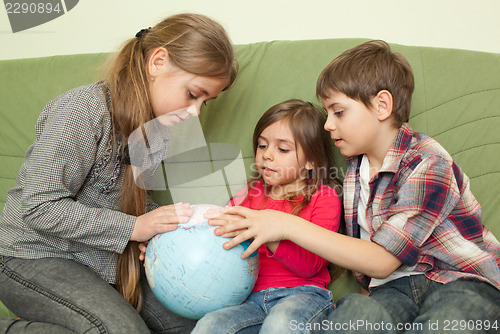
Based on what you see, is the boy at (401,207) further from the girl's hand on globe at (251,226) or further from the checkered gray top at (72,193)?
the checkered gray top at (72,193)

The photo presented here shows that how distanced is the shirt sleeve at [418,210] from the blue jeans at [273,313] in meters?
0.29

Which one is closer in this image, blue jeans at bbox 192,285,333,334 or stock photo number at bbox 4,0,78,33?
blue jeans at bbox 192,285,333,334

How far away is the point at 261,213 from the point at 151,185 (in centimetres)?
57

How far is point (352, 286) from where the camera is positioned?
1638 mm

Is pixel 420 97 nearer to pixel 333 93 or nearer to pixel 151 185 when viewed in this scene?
pixel 333 93

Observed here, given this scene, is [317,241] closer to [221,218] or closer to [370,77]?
[221,218]

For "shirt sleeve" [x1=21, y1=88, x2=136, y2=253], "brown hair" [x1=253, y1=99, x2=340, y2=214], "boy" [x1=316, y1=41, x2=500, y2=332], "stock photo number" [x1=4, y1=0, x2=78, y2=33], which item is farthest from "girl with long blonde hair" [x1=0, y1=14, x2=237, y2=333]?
"stock photo number" [x1=4, y1=0, x2=78, y2=33]

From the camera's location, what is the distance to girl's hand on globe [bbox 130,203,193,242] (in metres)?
1.31

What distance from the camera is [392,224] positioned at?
1.30m

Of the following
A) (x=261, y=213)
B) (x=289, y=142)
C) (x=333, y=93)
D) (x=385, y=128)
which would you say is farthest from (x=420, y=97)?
(x=261, y=213)

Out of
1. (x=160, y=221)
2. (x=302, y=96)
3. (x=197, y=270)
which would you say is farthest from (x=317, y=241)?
(x=302, y=96)

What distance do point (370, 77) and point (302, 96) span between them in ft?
1.17

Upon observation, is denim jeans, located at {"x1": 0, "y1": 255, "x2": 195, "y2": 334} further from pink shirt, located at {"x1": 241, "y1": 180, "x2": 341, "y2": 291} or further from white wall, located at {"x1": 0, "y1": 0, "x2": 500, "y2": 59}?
white wall, located at {"x1": 0, "y1": 0, "x2": 500, "y2": 59}

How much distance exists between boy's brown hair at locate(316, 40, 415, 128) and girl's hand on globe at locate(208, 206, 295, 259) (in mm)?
491
